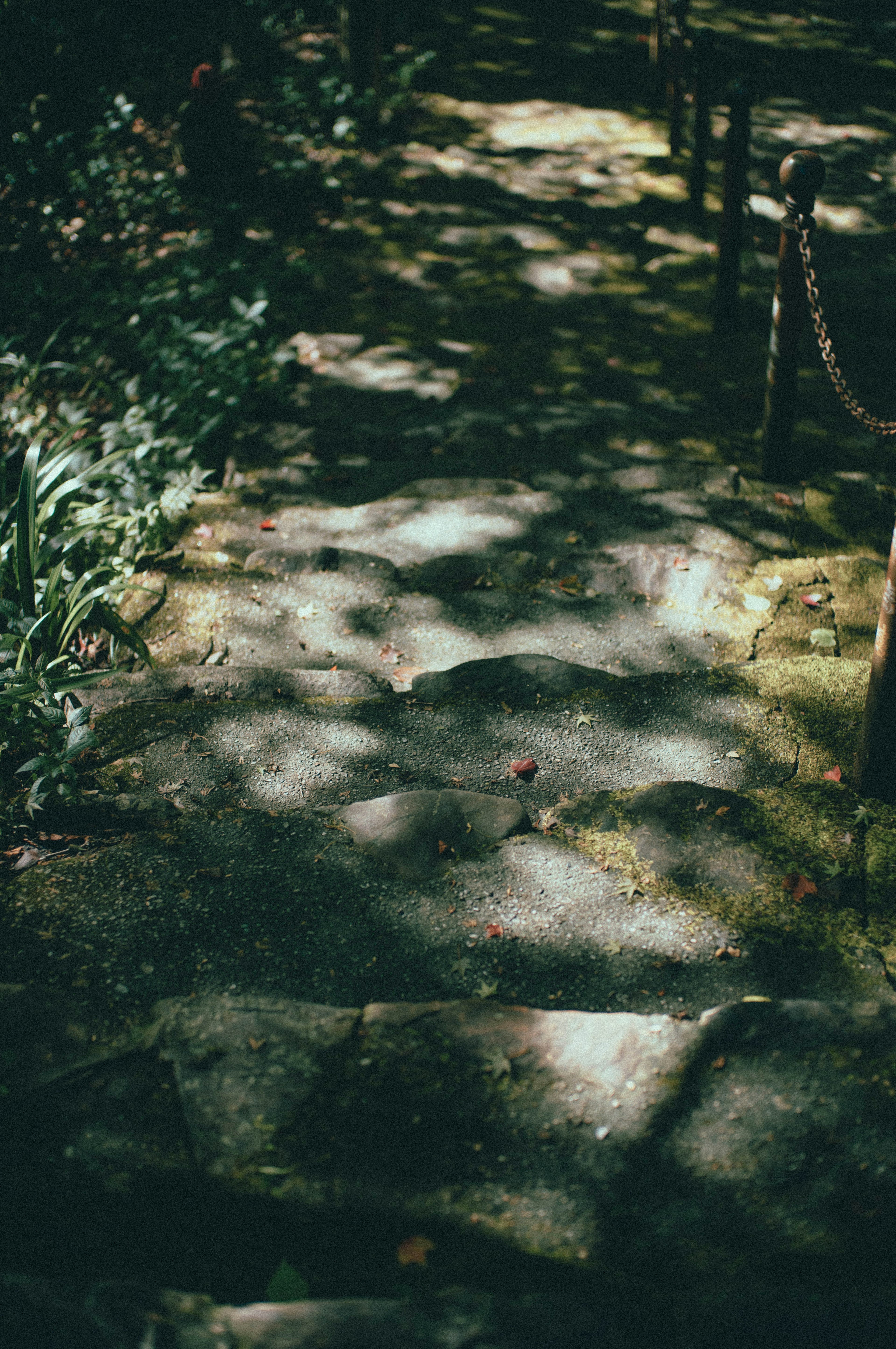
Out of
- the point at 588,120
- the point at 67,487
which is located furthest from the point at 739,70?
the point at 67,487

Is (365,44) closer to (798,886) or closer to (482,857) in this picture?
(482,857)

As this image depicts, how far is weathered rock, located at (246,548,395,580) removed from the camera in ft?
10.6

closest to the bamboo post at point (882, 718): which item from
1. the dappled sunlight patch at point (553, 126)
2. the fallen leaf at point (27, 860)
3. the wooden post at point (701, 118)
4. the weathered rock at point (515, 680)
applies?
the weathered rock at point (515, 680)

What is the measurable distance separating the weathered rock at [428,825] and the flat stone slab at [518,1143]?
0.45m

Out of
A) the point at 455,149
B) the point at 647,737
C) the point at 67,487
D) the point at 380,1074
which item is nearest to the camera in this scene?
the point at 380,1074

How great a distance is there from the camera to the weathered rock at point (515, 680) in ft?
8.19

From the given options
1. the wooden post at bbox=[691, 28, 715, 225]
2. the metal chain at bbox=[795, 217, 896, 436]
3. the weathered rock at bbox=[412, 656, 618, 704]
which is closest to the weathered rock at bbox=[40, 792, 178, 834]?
the weathered rock at bbox=[412, 656, 618, 704]

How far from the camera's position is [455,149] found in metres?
6.80

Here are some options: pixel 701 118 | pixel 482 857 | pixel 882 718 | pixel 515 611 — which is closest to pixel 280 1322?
pixel 482 857

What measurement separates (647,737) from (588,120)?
6573 mm

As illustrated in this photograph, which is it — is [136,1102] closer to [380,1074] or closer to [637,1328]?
[380,1074]

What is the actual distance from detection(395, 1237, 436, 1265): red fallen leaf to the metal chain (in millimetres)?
2020

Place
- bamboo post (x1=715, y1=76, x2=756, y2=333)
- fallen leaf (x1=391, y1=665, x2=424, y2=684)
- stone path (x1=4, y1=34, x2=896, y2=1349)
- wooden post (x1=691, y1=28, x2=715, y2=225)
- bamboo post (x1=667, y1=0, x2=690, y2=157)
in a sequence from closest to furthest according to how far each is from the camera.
A: stone path (x1=4, y1=34, x2=896, y2=1349) < fallen leaf (x1=391, y1=665, x2=424, y2=684) < bamboo post (x1=715, y1=76, x2=756, y2=333) < wooden post (x1=691, y1=28, x2=715, y2=225) < bamboo post (x1=667, y1=0, x2=690, y2=157)

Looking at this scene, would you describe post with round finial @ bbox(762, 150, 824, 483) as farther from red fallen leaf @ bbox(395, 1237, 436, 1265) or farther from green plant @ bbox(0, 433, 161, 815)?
red fallen leaf @ bbox(395, 1237, 436, 1265)
